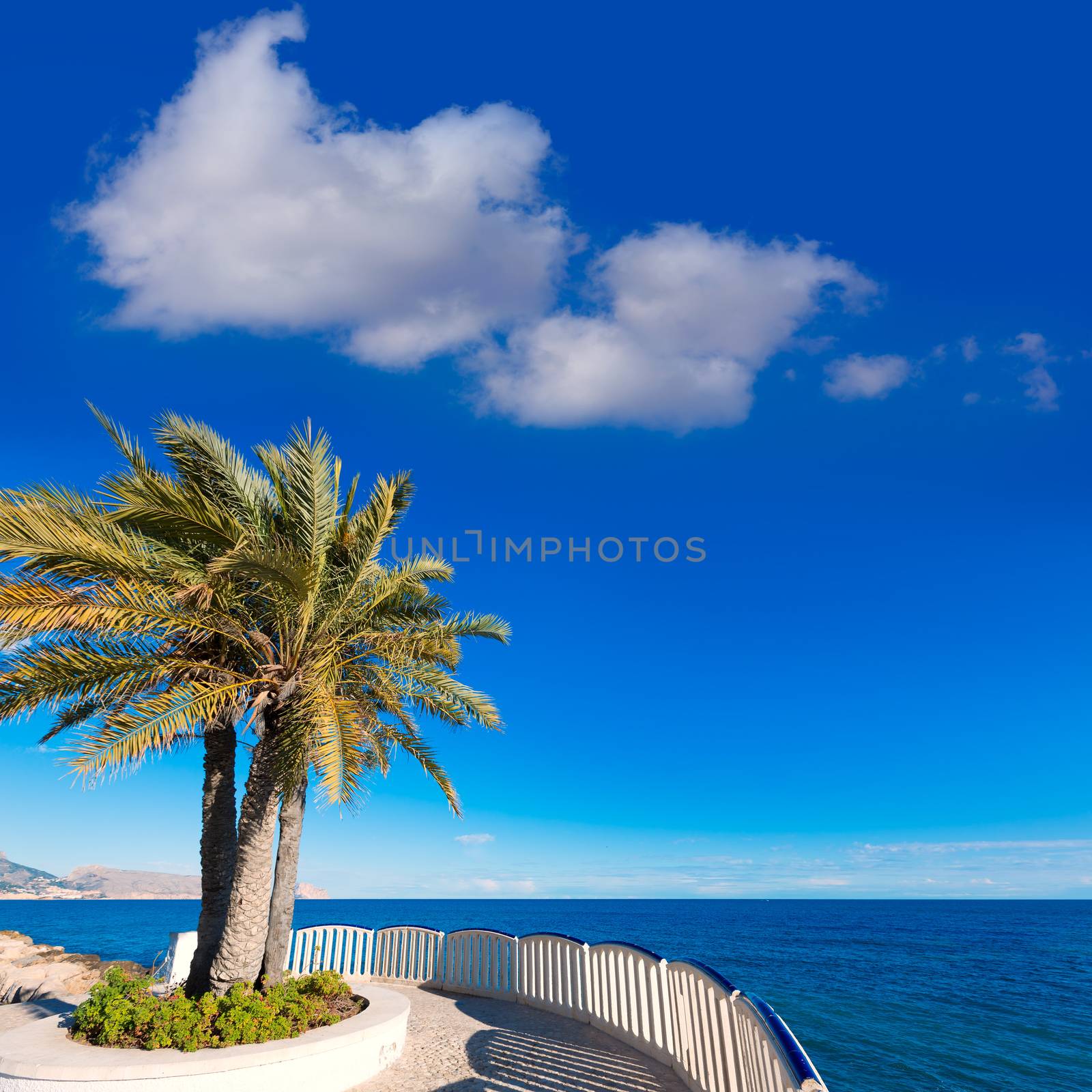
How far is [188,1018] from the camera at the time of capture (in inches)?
272

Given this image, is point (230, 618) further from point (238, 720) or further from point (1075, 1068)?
point (1075, 1068)

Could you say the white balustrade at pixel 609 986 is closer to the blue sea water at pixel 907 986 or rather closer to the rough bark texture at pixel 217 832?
the rough bark texture at pixel 217 832

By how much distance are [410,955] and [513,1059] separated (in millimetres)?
5115

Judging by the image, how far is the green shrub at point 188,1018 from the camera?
665 cm

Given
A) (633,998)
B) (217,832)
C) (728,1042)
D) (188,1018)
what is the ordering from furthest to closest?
(217,832)
(633,998)
(188,1018)
(728,1042)

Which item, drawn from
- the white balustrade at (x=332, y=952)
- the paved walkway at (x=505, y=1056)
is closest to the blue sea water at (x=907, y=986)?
the white balustrade at (x=332, y=952)

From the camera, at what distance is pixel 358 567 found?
28.1ft

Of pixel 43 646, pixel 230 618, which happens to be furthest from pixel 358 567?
pixel 43 646

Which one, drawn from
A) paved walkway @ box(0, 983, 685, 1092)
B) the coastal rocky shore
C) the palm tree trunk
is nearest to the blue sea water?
the coastal rocky shore

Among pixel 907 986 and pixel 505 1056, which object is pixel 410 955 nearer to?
pixel 505 1056

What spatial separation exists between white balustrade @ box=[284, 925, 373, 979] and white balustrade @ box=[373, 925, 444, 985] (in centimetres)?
26

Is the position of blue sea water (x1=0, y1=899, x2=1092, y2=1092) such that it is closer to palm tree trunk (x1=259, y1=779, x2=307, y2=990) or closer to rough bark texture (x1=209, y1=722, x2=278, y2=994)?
palm tree trunk (x1=259, y1=779, x2=307, y2=990)

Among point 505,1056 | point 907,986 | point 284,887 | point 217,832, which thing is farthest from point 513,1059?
point 907,986

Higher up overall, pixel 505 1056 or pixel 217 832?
pixel 217 832
